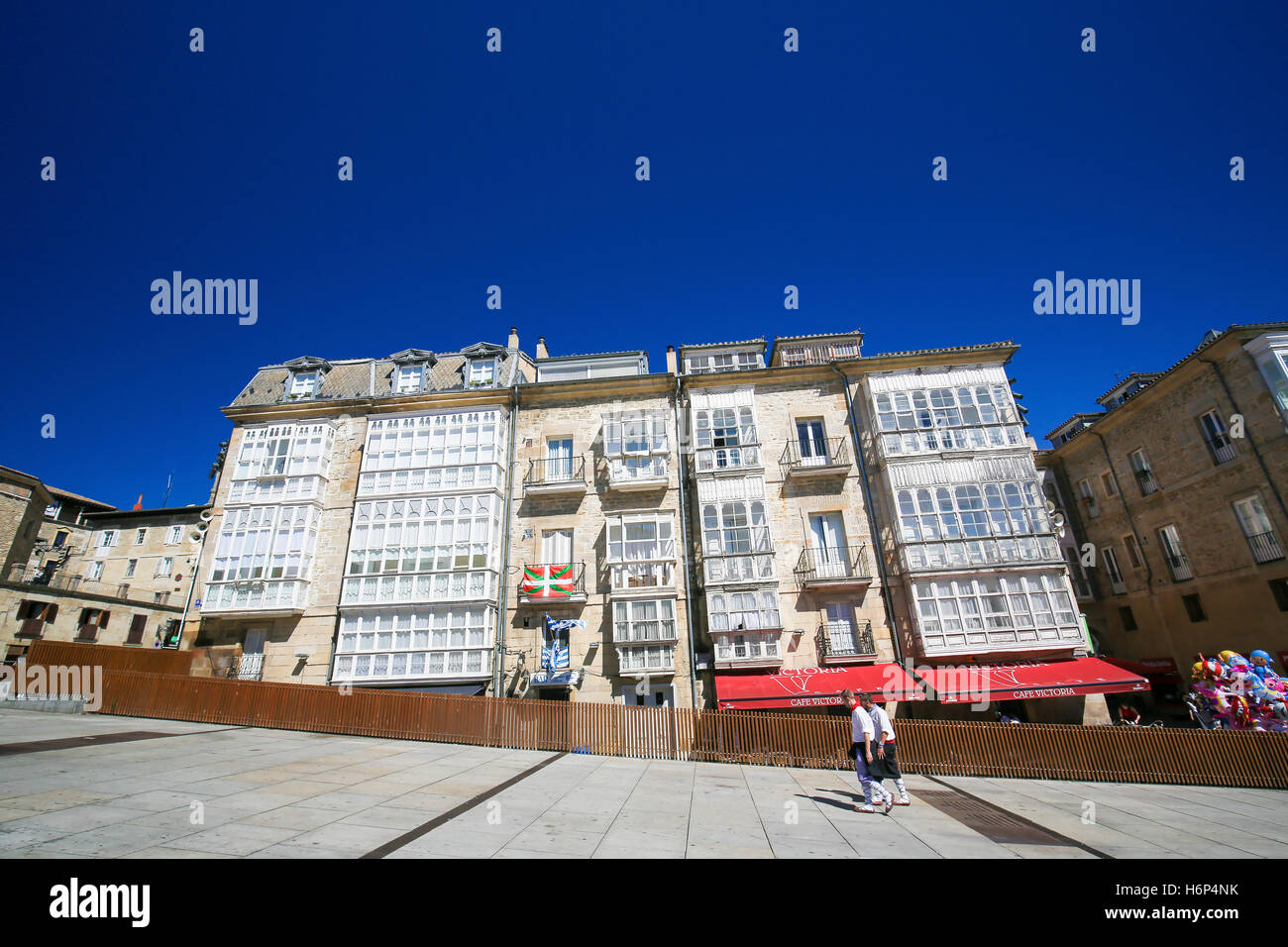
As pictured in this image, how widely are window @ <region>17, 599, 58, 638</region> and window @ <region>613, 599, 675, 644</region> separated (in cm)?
2903

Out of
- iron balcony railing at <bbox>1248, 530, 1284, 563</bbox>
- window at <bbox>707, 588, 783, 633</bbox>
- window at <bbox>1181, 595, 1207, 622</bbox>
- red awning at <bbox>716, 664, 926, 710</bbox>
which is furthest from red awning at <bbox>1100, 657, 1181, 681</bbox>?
window at <bbox>707, 588, 783, 633</bbox>

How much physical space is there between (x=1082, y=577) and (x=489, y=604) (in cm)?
3070

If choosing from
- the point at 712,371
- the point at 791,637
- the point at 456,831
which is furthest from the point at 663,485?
the point at 456,831

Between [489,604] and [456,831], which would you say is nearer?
[456,831]

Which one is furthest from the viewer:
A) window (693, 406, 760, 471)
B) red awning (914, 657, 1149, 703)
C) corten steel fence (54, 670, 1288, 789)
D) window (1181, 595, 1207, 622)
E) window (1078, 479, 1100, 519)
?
window (1078, 479, 1100, 519)

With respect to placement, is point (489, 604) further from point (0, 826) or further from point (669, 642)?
point (0, 826)

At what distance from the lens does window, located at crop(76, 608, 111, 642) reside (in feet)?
93.1

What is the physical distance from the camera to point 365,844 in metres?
6.09

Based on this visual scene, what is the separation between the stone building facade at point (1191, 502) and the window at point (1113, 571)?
6 centimetres

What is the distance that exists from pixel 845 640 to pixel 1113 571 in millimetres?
18471

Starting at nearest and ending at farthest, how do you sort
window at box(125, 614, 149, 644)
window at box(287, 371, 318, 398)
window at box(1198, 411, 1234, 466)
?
window at box(1198, 411, 1234, 466) < window at box(287, 371, 318, 398) < window at box(125, 614, 149, 644)

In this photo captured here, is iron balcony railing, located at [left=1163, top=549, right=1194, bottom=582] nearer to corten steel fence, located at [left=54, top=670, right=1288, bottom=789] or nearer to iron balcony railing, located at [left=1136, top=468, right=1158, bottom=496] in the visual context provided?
iron balcony railing, located at [left=1136, top=468, right=1158, bottom=496]

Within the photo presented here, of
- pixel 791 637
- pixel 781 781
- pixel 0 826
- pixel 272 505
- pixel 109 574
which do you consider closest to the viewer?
pixel 0 826

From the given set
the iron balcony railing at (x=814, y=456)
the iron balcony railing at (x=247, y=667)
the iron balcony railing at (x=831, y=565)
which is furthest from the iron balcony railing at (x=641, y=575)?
the iron balcony railing at (x=247, y=667)
